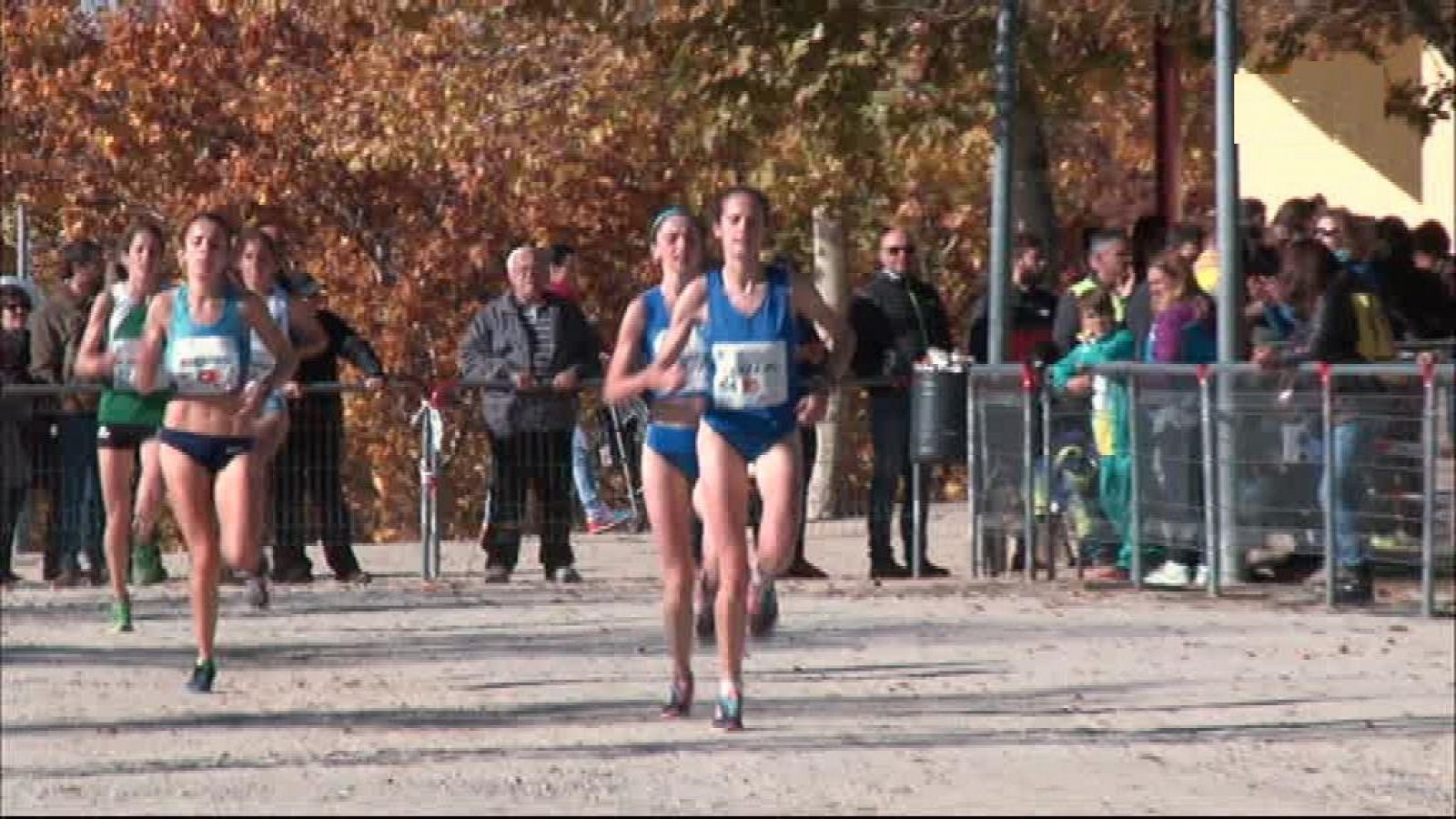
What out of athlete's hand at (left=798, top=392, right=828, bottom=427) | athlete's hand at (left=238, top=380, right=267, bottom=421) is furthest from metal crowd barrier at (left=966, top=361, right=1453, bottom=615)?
athlete's hand at (left=238, top=380, right=267, bottom=421)

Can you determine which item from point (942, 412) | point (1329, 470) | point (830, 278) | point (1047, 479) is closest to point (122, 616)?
point (942, 412)

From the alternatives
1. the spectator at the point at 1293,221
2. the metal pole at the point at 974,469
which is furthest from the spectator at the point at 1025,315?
the spectator at the point at 1293,221

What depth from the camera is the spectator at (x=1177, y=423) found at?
777 inches

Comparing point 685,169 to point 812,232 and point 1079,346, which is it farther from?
point 1079,346

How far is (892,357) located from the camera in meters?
21.4

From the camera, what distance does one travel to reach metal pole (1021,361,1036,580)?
20.6 metres

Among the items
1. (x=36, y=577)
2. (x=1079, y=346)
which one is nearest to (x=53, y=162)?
(x=36, y=577)

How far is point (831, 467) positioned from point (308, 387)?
623 cm

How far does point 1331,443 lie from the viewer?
18.6 meters

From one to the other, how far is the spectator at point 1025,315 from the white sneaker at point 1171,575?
190 centimetres

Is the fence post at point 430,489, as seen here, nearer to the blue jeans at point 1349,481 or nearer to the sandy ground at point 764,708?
the sandy ground at point 764,708

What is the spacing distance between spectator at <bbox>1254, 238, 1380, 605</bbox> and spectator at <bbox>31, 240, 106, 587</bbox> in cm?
616

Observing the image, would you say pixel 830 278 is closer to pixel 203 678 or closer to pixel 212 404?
pixel 212 404

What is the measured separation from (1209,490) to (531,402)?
12.3ft
